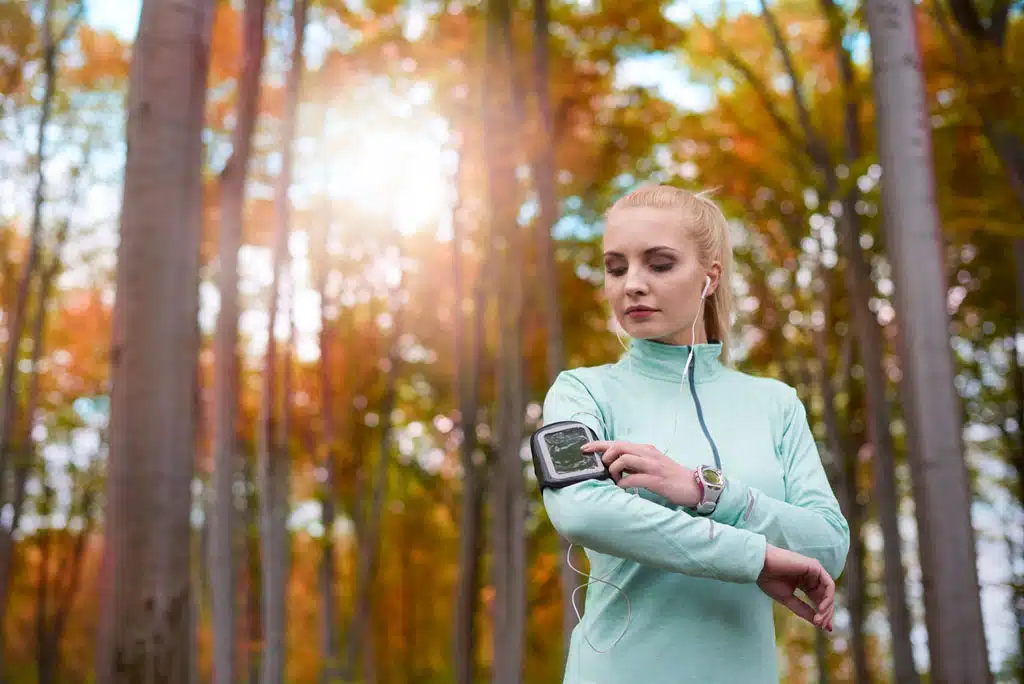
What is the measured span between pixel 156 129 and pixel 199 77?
28 centimetres

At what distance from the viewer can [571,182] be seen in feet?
34.5

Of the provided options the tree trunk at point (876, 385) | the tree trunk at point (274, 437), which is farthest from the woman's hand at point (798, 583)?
the tree trunk at point (876, 385)

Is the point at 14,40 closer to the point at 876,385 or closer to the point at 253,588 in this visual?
the point at 876,385

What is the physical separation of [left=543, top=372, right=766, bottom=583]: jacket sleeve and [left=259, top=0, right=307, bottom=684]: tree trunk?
7.09 meters

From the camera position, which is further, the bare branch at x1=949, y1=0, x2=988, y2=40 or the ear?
the bare branch at x1=949, y1=0, x2=988, y2=40

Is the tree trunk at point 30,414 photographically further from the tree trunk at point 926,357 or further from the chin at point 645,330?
the chin at point 645,330

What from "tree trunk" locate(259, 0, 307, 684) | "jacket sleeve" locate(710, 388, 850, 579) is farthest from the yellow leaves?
"jacket sleeve" locate(710, 388, 850, 579)

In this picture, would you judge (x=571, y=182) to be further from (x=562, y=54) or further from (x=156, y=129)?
(x=156, y=129)

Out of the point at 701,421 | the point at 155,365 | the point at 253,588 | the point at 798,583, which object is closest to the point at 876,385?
the point at 155,365

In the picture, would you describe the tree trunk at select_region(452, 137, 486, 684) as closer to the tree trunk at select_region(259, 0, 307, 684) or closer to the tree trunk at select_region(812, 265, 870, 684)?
the tree trunk at select_region(259, 0, 307, 684)

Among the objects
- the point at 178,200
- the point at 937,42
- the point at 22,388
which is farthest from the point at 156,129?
the point at 22,388

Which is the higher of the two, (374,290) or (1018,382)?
(374,290)

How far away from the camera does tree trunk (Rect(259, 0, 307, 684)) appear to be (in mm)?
8070

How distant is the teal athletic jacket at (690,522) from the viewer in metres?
1.36
